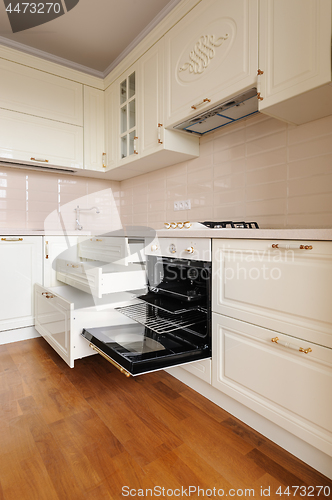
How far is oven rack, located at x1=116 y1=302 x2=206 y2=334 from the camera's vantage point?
149 centimetres

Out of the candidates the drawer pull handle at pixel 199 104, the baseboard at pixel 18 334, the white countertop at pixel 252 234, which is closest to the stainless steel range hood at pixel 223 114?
the drawer pull handle at pixel 199 104

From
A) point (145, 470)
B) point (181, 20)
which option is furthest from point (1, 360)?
point (181, 20)

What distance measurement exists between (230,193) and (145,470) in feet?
5.06

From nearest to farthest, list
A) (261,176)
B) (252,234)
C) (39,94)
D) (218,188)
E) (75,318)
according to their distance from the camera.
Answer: (252,234)
(75,318)
(261,176)
(218,188)
(39,94)

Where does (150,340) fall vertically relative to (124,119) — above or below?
below

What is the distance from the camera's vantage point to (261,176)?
1.72 m

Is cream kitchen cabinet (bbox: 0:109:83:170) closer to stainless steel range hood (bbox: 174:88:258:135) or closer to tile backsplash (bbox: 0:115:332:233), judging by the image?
tile backsplash (bbox: 0:115:332:233)

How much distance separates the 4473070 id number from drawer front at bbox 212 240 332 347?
6.77 feet

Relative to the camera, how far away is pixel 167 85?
6.26 ft

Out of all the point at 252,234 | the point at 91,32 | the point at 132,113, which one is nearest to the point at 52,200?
the point at 132,113

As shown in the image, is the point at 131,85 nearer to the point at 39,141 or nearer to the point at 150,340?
the point at 39,141

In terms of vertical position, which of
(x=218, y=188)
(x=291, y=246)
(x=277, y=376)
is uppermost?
(x=218, y=188)

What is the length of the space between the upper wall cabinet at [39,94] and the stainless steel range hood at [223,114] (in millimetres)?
1196

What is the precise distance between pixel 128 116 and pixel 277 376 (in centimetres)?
218
